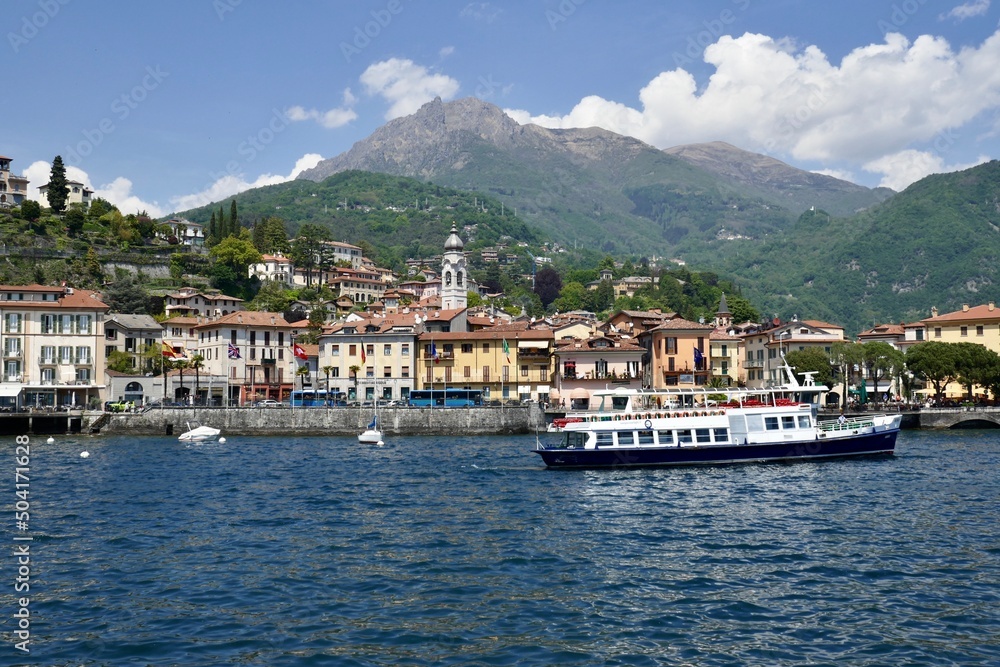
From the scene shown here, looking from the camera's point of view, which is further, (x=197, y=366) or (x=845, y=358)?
(x=845, y=358)

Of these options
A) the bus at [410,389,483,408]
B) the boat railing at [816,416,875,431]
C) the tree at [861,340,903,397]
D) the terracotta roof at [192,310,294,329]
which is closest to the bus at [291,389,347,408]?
the bus at [410,389,483,408]

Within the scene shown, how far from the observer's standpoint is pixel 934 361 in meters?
81.8

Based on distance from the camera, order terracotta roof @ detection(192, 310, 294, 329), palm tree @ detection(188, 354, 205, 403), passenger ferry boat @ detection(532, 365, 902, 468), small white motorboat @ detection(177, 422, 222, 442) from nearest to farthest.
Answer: passenger ferry boat @ detection(532, 365, 902, 468) → small white motorboat @ detection(177, 422, 222, 442) → palm tree @ detection(188, 354, 205, 403) → terracotta roof @ detection(192, 310, 294, 329)

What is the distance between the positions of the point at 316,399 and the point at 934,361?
196ft

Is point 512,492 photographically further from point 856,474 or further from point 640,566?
point 856,474

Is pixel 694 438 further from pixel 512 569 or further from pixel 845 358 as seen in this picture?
pixel 845 358

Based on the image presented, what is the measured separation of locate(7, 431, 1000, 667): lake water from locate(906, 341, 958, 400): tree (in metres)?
41.8

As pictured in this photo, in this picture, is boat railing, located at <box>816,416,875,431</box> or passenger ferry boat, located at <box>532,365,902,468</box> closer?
passenger ferry boat, located at <box>532,365,902,468</box>

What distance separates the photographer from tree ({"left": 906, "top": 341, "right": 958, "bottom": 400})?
8156cm

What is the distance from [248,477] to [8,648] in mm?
27205

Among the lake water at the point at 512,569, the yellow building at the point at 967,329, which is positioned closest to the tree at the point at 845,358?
the yellow building at the point at 967,329

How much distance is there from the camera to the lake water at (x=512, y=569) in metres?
17.8

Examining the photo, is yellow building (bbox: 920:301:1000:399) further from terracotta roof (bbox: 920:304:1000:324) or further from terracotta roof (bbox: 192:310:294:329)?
terracotta roof (bbox: 192:310:294:329)

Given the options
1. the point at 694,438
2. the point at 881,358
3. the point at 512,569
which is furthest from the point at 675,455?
the point at 881,358
